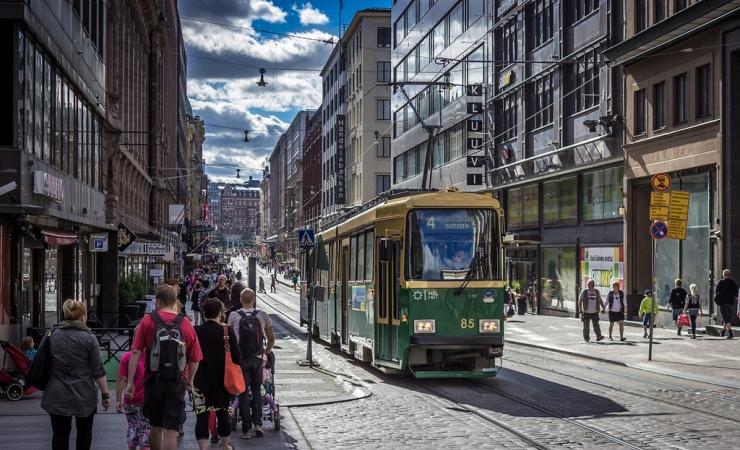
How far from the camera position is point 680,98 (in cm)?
3155

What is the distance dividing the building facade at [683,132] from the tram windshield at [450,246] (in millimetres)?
11256

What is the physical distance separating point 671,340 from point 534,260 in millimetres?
18591

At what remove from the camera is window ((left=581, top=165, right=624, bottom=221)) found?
36453 millimetres

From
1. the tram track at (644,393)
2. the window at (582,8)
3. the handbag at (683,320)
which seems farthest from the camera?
the window at (582,8)

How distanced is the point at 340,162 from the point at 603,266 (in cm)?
6253

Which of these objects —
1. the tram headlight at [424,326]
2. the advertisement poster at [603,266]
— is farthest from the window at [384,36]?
the tram headlight at [424,326]

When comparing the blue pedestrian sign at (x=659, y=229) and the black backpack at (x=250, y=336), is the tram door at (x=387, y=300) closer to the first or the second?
the black backpack at (x=250, y=336)

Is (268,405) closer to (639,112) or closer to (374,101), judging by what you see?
(639,112)

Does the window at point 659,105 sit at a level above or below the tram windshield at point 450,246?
above

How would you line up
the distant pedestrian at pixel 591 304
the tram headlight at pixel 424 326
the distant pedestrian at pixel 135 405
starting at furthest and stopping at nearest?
the distant pedestrian at pixel 591 304 < the tram headlight at pixel 424 326 < the distant pedestrian at pixel 135 405

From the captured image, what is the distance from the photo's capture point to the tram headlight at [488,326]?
17.2 metres

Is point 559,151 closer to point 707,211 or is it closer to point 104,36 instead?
point 707,211

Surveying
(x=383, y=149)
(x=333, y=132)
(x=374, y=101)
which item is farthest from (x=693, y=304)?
(x=333, y=132)

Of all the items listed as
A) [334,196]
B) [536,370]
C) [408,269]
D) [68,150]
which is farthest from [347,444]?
[334,196]
